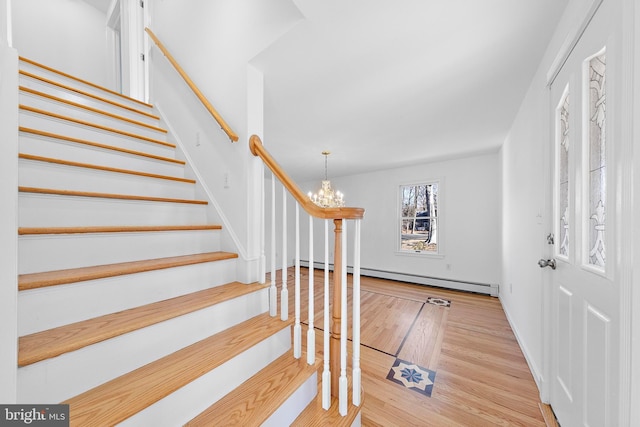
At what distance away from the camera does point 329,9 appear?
1.21m

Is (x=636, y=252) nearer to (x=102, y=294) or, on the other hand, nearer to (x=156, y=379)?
(x=156, y=379)

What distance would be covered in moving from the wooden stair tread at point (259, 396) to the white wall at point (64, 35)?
14.6 ft

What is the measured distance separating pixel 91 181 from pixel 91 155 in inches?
10.7

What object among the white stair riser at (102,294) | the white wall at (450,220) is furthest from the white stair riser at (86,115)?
the white wall at (450,220)

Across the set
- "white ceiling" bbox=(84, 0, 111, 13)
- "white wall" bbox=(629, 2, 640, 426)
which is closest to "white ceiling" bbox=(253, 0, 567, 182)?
"white wall" bbox=(629, 2, 640, 426)

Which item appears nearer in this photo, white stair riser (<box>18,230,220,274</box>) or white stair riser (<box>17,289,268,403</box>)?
white stair riser (<box>17,289,268,403</box>)

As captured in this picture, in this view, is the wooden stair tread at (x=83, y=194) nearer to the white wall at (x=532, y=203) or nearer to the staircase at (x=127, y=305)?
the staircase at (x=127, y=305)

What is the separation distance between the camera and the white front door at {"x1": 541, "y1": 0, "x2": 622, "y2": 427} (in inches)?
33.0

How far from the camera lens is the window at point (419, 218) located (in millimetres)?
4404

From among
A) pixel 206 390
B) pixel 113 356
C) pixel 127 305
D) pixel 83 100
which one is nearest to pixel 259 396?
pixel 206 390

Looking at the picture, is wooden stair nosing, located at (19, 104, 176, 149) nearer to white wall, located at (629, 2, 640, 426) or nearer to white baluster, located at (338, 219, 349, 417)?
white baluster, located at (338, 219, 349, 417)

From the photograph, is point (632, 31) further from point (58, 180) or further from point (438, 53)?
point (58, 180)

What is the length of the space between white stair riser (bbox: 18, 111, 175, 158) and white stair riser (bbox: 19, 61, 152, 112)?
0.68m

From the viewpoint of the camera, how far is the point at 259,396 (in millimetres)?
1052
